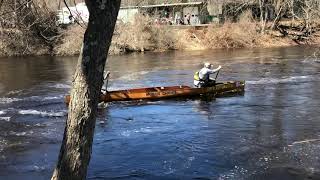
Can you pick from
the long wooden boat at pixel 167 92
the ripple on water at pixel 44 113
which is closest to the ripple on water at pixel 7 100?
the ripple on water at pixel 44 113

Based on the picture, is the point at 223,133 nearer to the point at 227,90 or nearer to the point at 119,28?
the point at 227,90

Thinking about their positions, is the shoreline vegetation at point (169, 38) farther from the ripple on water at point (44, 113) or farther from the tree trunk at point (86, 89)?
the tree trunk at point (86, 89)

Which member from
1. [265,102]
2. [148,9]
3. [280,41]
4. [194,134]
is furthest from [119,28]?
[194,134]

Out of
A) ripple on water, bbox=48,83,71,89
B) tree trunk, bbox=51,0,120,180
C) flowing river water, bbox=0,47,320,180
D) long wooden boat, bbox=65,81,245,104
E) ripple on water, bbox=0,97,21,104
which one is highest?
tree trunk, bbox=51,0,120,180

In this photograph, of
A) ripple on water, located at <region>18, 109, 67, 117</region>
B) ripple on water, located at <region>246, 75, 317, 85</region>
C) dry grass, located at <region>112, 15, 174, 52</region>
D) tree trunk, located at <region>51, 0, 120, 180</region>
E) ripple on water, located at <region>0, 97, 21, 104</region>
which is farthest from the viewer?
dry grass, located at <region>112, 15, 174, 52</region>

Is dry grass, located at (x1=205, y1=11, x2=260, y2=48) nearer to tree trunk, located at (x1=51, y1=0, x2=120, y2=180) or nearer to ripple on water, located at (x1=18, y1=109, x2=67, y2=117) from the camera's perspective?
ripple on water, located at (x1=18, y1=109, x2=67, y2=117)

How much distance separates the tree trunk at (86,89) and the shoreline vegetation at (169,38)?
3416 centimetres

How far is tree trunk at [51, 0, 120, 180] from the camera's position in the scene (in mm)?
4156

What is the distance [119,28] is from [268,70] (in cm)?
1768

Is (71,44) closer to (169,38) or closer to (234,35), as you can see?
(169,38)

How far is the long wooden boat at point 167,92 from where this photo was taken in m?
18.9

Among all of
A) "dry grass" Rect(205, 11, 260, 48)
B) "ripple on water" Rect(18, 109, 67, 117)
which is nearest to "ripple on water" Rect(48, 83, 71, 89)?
"ripple on water" Rect(18, 109, 67, 117)

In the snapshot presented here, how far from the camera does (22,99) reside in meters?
20.5

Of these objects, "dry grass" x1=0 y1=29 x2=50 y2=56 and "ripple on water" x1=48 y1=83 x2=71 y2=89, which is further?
"dry grass" x1=0 y1=29 x2=50 y2=56
